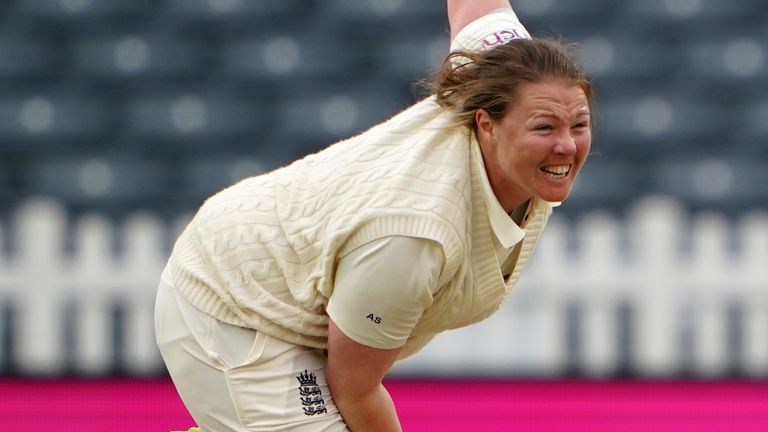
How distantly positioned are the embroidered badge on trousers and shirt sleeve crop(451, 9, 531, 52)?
640 mm

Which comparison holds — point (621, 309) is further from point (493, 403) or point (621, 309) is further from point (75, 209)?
point (75, 209)

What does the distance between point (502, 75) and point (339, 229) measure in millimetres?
357

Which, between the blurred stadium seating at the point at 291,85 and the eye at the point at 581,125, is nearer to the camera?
the eye at the point at 581,125

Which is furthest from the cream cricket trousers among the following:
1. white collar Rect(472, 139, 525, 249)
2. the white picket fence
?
the white picket fence

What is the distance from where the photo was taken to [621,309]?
608cm

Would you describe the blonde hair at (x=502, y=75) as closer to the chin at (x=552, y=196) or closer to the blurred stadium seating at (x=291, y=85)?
the chin at (x=552, y=196)

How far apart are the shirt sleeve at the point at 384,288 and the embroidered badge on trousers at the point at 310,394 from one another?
0.18 m

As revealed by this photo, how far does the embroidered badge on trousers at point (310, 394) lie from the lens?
2.47 metres

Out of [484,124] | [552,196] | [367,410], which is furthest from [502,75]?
[367,410]

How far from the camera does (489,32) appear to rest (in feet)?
8.39

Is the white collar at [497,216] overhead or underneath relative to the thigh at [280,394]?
overhead

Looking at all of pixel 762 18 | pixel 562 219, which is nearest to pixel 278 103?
pixel 562 219

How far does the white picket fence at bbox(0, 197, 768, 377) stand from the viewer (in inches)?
237

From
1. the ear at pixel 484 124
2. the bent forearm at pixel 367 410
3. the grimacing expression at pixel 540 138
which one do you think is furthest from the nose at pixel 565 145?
the bent forearm at pixel 367 410
